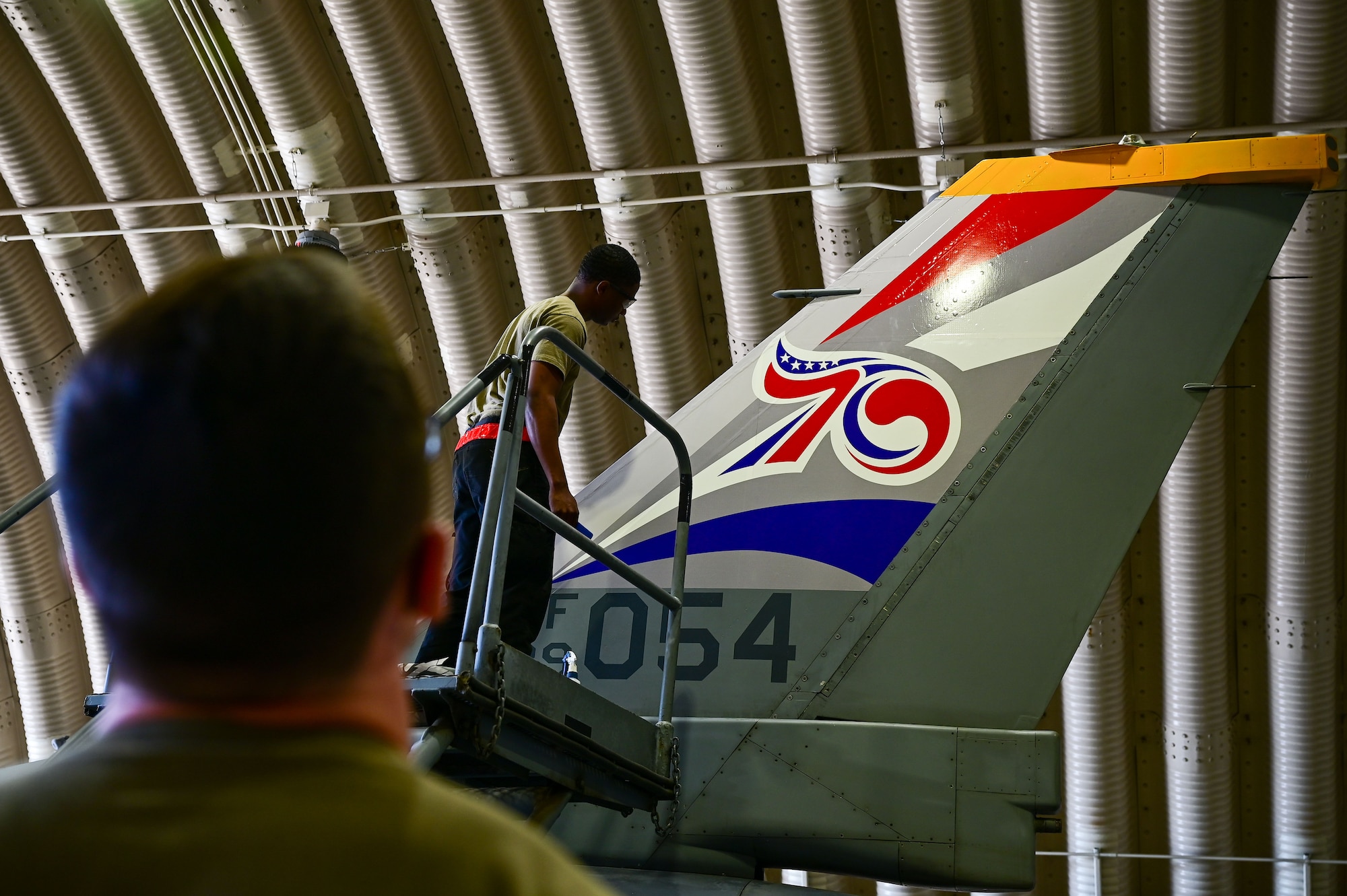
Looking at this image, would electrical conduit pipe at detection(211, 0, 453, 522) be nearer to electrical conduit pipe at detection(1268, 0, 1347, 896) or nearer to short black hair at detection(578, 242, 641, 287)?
short black hair at detection(578, 242, 641, 287)

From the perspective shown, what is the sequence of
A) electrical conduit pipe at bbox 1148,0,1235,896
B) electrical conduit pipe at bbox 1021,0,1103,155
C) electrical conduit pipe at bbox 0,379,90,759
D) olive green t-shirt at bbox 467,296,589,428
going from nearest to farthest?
olive green t-shirt at bbox 467,296,589,428 → electrical conduit pipe at bbox 1021,0,1103,155 → electrical conduit pipe at bbox 1148,0,1235,896 → electrical conduit pipe at bbox 0,379,90,759

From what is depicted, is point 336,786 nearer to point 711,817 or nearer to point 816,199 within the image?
point 711,817

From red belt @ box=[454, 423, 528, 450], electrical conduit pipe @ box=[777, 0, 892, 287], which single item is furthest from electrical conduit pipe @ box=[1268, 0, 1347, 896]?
red belt @ box=[454, 423, 528, 450]

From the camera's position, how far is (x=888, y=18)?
7570 millimetres

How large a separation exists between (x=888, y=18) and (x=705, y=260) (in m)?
2.11

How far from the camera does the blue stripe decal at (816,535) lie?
3.62 m

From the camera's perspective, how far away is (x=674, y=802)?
11.0ft

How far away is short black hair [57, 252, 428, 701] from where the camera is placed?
698mm

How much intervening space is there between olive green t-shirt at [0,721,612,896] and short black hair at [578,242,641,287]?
11.9ft

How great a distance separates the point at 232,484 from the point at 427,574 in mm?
150

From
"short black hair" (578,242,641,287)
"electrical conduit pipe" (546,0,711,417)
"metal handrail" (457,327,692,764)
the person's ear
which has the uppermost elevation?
"electrical conduit pipe" (546,0,711,417)

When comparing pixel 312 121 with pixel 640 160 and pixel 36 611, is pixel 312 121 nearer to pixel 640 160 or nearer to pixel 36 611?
pixel 640 160

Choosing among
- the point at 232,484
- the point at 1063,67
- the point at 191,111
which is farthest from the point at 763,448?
the point at 191,111

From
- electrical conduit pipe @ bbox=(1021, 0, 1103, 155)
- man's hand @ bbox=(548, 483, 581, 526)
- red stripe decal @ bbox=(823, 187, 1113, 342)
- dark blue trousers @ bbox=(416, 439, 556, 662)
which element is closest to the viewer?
dark blue trousers @ bbox=(416, 439, 556, 662)
